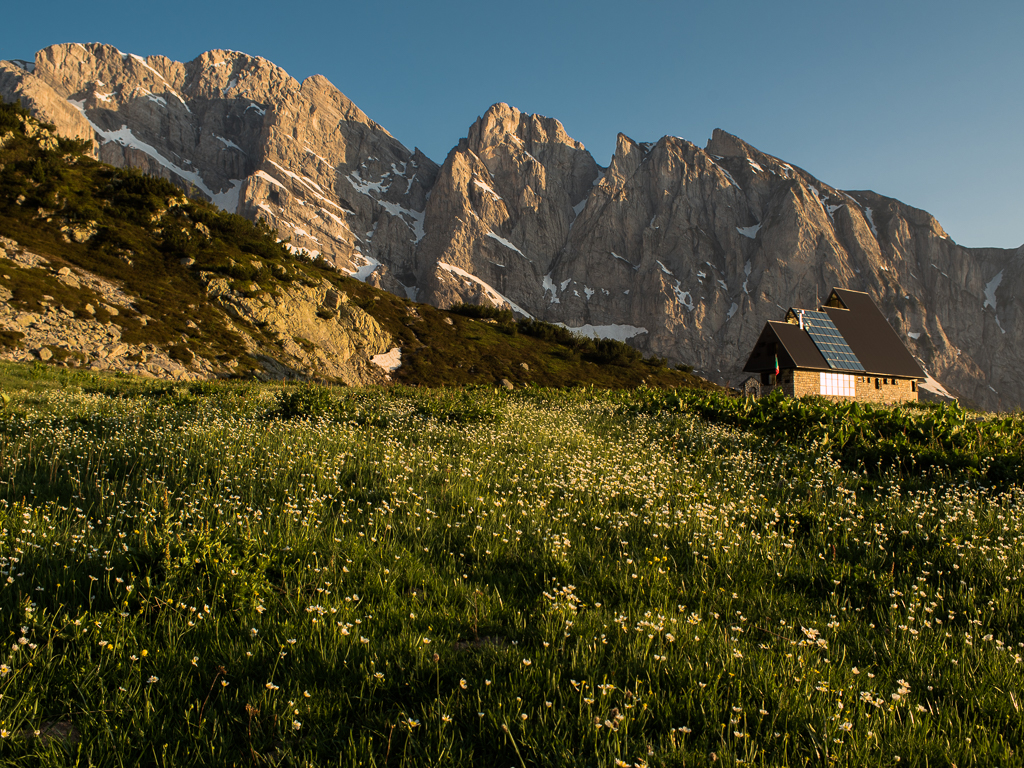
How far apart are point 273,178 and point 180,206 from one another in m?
145

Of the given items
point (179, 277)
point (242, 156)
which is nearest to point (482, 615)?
point (179, 277)

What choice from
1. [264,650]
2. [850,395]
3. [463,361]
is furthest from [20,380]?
[850,395]

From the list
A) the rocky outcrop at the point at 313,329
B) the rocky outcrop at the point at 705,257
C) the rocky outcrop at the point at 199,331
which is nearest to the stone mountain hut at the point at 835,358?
the rocky outcrop at the point at 199,331

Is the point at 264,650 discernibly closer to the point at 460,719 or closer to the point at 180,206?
the point at 460,719

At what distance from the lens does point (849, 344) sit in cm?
4916

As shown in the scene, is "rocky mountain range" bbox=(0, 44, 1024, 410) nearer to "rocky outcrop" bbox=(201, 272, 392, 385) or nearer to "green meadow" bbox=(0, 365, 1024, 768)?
"rocky outcrop" bbox=(201, 272, 392, 385)

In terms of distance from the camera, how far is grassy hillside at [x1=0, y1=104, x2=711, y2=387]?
33.8 m

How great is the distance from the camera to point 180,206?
49.8 metres

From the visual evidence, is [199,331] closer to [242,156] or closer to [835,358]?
[835,358]

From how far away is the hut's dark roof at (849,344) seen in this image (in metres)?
46.2

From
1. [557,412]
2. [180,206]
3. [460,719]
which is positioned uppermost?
[180,206]

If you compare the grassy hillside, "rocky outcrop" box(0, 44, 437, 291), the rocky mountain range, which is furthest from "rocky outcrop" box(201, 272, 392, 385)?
"rocky outcrop" box(0, 44, 437, 291)

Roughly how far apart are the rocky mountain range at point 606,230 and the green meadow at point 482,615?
154007mm

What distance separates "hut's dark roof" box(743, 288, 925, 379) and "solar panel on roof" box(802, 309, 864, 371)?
581mm
